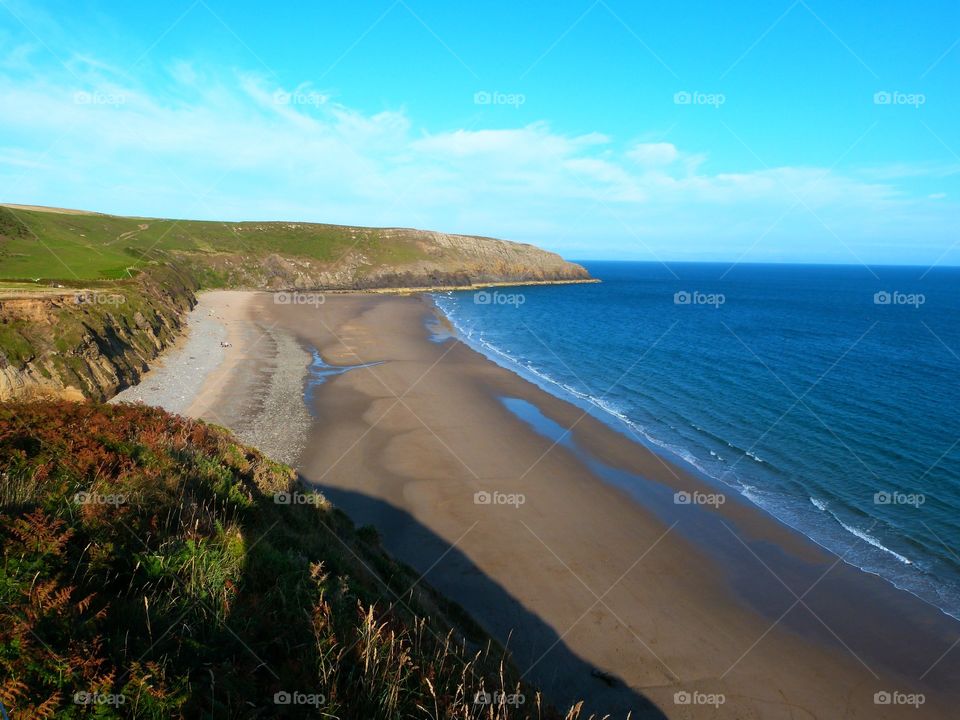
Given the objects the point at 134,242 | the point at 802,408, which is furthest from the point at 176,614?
the point at 134,242

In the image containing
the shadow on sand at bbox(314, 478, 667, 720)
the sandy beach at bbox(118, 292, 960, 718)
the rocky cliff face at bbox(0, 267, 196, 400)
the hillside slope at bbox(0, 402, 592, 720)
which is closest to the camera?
the hillside slope at bbox(0, 402, 592, 720)

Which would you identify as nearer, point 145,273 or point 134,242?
point 145,273

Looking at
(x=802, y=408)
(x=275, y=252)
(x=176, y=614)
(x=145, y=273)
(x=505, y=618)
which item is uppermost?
(x=275, y=252)

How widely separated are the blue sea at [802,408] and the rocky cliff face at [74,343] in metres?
23.5

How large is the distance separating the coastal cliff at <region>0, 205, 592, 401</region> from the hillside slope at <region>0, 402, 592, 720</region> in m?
8.54

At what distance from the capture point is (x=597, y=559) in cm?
1392

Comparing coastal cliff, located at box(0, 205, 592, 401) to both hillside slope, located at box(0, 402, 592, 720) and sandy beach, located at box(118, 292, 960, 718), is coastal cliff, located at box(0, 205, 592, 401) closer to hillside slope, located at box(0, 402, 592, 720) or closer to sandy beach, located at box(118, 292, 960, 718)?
sandy beach, located at box(118, 292, 960, 718)

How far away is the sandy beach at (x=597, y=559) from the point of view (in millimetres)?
10008

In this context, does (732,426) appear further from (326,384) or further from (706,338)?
(706,338)

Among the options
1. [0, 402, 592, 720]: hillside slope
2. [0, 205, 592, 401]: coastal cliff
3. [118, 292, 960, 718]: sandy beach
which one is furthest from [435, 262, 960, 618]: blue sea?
[0, 205, 592, 401]: coastal cliff

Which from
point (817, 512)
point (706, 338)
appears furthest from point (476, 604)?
point (706, 338)

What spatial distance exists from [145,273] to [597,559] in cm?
4497

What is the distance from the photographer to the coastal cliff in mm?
21297

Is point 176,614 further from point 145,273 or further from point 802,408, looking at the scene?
point 145,273
